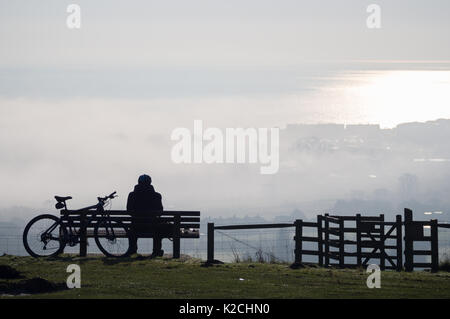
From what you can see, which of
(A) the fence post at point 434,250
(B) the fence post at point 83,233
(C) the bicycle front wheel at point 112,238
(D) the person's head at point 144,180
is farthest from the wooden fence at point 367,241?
(B) the fence post at point 83,233

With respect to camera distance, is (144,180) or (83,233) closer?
(83,233)

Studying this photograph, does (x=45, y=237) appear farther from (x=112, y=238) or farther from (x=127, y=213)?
(x=127, y=213)

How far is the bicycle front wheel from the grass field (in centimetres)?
52

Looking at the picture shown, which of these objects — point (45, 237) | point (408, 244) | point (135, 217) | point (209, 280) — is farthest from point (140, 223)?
point (408, 244)

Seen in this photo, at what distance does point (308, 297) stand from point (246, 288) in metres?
1.93

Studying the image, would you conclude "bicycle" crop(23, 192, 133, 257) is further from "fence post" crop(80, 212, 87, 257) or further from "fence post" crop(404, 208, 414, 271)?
"fence post" crop(404, 208, 414, 271)

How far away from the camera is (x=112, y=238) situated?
26562 mm

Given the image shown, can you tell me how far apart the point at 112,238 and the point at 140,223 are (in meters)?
1.00

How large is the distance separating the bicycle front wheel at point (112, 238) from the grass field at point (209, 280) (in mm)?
517

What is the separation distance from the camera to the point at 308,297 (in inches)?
693

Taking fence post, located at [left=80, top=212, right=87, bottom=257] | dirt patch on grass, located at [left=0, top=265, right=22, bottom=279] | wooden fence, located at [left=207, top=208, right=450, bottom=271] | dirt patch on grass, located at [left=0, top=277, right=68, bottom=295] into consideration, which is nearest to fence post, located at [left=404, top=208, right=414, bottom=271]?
wooden fence, located at [left=207, top=208, right=450, bottom=271]
